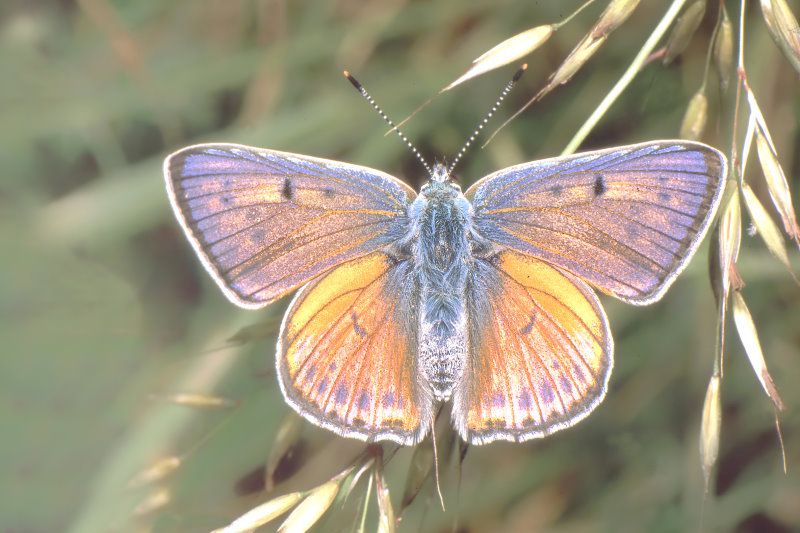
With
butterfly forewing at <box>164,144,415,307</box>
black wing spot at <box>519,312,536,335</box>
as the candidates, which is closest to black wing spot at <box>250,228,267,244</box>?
butterfly forewing at <box>164,144,415,307</box>

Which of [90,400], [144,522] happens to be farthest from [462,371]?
[90,400]

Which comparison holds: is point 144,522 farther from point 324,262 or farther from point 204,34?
point 204,34

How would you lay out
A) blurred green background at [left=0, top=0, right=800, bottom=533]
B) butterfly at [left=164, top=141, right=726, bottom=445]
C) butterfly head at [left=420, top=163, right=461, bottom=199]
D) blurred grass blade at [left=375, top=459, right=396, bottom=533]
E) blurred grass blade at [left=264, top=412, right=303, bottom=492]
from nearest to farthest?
blurred grass blade at [left=375, top=459, right=396, bottom=533] → butterfly at [left=164, top=141, right=726, bottom=445] → blurred grass blade at [left=264, top=412, right=303, bottom=492] → butterfly head at [left=420, top=163, right=461, bottom=199] → blurred green background at [left=0, top=0, right=800, bottom=533]

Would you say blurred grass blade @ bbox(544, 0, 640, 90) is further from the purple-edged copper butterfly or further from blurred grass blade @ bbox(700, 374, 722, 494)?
blurred grass blade @ bbox(700, 374, 722, 494)

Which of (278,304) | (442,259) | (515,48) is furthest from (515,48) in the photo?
(278,304)

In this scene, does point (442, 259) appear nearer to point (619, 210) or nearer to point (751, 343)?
point (619, 210)
